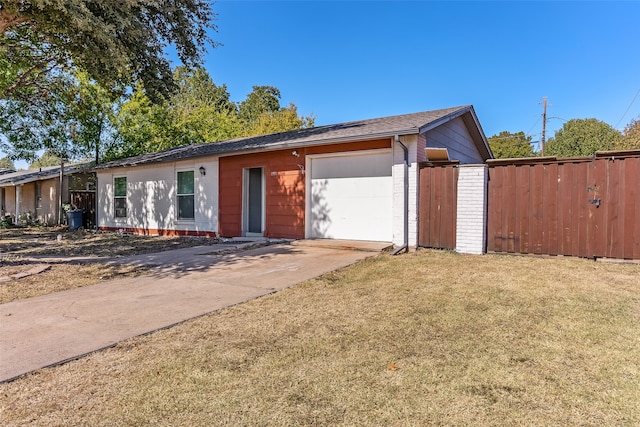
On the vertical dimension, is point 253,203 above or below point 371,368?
above

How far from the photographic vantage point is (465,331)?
3.43 meters

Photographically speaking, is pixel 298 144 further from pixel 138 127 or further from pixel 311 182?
pixel 138 127

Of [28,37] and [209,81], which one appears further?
[209,81]

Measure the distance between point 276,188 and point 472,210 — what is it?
17.1ft

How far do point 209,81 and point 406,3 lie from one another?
31.4m

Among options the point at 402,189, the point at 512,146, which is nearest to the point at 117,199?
the point at 402,189

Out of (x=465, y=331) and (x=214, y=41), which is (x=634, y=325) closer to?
(x=465, y=331)

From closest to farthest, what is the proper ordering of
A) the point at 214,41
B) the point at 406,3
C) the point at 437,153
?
1. the point at 437,153
2. the point at 214,41
3. the point at 406,3

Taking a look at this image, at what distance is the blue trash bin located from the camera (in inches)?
654

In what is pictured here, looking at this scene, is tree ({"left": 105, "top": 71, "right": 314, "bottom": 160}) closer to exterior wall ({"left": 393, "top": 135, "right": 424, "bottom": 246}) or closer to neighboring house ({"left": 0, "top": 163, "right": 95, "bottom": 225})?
neighboring house ({"left": 0, "top": 163, "right": 95, "bottom": 225})

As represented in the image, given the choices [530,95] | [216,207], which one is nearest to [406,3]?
[216,207]

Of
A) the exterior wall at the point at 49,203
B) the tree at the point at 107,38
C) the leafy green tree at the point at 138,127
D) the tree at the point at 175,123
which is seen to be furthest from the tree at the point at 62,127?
the tree at the point at 107,38

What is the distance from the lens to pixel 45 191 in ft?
68.8

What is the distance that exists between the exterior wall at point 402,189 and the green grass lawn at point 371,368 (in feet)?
11.2
